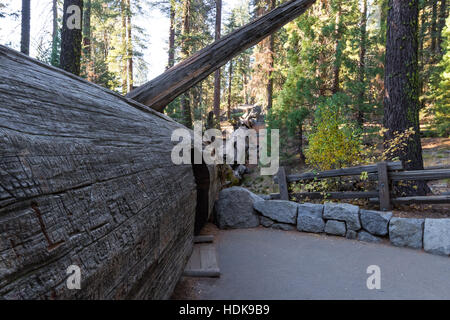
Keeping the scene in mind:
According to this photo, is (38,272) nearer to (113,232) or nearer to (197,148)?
(113,232)

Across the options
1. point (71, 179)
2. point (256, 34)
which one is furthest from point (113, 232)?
point (256, 34)

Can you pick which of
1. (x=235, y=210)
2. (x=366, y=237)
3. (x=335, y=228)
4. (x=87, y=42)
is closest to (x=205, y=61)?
(x=235, y=210)

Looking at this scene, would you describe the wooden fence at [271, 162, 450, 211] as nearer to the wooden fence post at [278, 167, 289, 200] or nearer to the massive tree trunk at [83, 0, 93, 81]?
the wooden fence post at [278, 167, 289, 200]

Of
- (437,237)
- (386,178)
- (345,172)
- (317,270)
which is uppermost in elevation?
(345,172)

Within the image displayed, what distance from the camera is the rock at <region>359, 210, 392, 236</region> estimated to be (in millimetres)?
4746

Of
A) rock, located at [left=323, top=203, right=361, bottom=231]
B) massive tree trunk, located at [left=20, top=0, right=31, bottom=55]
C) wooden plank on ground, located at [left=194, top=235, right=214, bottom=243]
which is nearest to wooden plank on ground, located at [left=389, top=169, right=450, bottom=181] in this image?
rock, located at [left=323, top=203, right=361, bottom=231]

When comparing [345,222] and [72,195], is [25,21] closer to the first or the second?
[345,222]

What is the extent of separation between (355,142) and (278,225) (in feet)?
9.26

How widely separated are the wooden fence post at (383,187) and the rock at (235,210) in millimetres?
2516

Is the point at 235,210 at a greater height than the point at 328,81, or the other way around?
the point at 328,81

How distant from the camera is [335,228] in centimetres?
511

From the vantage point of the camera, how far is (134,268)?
59.4 inches

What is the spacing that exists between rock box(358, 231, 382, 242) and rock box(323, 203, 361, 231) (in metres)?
0.11

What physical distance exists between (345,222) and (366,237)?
0.41 meters
